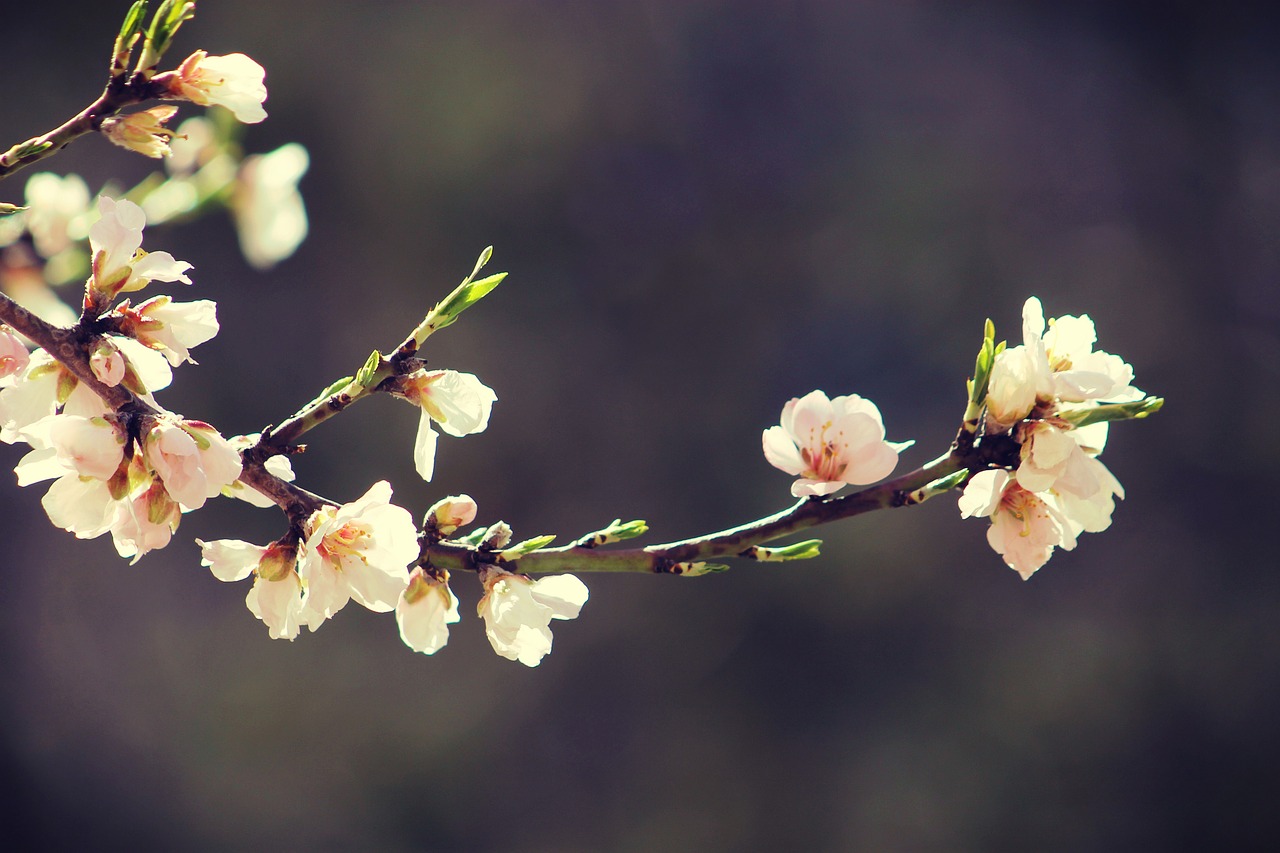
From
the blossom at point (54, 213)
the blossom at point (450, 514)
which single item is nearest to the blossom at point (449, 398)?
the blossom at point (450, 514)

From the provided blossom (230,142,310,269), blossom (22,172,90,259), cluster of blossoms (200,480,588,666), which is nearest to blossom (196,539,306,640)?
cluster of blossoms (200,480,588,666)

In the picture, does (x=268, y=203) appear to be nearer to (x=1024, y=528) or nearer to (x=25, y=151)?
(x=25, y=151)

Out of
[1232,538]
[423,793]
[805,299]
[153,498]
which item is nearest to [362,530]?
[153,498]

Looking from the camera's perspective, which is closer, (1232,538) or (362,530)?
(362,530)

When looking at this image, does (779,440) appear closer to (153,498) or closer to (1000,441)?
(1000,441)

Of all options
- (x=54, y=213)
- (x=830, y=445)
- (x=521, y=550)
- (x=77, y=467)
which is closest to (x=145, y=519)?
(x=77, y=467)
